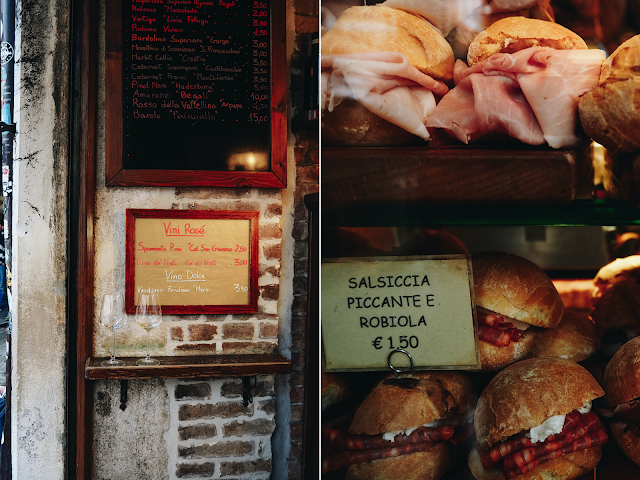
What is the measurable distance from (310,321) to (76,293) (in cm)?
100

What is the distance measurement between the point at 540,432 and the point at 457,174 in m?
0.36

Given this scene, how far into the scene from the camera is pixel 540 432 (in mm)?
585

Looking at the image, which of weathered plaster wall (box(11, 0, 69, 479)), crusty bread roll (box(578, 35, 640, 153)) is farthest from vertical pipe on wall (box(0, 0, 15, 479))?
crusty bread roll (box(578, 35, 640, 153))

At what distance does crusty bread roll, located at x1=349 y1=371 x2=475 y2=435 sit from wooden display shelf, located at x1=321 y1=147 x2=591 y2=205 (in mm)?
251

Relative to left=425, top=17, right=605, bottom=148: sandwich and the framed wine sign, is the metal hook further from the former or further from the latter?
the framed wine sign

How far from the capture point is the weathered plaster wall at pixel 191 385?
1873 mm

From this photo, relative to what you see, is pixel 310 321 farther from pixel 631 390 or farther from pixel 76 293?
pixel 631 390

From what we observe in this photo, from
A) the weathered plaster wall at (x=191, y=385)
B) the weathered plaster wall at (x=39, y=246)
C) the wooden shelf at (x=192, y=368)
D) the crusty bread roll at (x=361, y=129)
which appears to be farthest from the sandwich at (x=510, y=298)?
the weathered plaster wall at (x=39, y=246)

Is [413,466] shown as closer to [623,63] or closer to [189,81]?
[623,63]

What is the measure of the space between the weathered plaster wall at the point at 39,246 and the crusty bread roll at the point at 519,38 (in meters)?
1.78

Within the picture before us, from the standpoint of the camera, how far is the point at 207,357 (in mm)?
1897

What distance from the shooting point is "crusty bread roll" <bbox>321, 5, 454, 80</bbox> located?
0.58m

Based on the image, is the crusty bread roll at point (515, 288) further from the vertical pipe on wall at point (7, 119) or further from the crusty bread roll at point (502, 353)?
the vertical pipe on wall at point (7, 119)

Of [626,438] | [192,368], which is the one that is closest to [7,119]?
[192,368]
